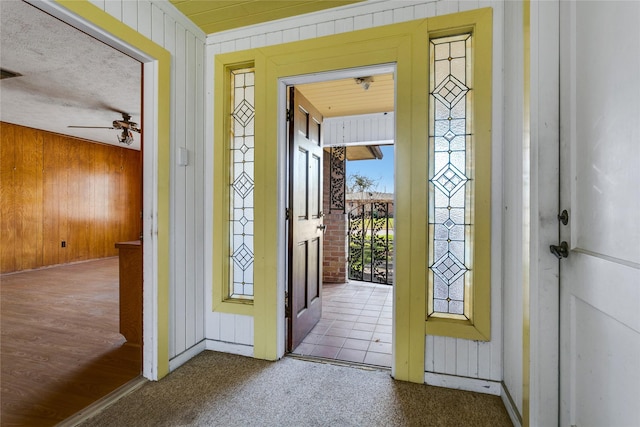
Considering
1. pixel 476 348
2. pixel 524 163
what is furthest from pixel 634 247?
pixel 476 348

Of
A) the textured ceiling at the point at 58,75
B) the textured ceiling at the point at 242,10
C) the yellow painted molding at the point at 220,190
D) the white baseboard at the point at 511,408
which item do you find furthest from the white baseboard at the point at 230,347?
the textured ceiling at the point at 58,75

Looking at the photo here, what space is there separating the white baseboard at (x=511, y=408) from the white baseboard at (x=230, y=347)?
1.72 metres

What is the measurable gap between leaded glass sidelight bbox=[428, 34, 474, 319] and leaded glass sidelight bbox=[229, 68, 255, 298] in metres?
1.38

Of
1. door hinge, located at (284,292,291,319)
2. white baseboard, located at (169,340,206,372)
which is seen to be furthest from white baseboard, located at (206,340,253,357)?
door hinge, located at (284,292,291,319)

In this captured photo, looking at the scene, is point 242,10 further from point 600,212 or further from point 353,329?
point 353,329

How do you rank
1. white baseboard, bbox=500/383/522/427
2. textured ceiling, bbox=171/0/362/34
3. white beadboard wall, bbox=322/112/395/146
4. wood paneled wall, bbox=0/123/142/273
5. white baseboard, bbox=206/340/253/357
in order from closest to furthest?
1. white baseboard, bbox=500/383/522/427
2. textured ceiling, bbox=171/0/362/34
3. white baseboard, bbox=206/340/253/357
4. white beadboard wall, bbox=322/112/395/146
5. wood paneled wall, bbox=0/123/142/273

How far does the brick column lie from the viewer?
5.20 metres

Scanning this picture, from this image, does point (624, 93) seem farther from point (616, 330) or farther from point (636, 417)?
point (636, 417)

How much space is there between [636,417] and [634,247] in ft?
1.63

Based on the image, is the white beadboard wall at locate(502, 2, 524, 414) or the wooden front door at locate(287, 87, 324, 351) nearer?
the white beadboard wall at locate(502, 2, 524, 414)

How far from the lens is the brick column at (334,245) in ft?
17.0

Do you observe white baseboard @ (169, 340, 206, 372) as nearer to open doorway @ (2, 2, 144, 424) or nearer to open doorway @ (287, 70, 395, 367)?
open doorway @ (2, 2, 144, 424)

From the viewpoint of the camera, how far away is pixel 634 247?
99cm

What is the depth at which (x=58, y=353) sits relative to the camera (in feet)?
8.31
